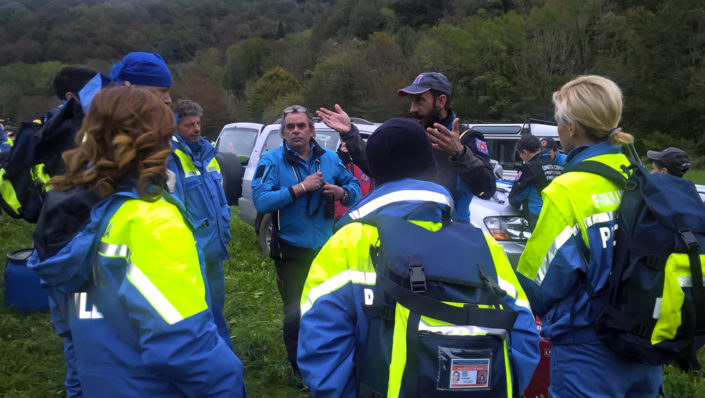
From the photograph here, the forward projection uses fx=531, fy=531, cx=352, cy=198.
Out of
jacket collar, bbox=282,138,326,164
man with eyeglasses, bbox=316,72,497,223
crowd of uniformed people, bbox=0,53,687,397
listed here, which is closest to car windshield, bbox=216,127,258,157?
jacket collar, bbox=282,138,326,164

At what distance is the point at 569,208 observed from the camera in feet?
7.55

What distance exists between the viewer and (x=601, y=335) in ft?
7.43

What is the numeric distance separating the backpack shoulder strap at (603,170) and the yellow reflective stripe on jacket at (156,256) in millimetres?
1712

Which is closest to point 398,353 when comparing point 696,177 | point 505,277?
point 505,277

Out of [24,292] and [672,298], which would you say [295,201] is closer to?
[672,298]

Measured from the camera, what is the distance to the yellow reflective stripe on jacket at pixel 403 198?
6.22ft

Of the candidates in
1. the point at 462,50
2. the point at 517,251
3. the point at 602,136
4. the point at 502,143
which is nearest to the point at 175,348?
the point at 602,136

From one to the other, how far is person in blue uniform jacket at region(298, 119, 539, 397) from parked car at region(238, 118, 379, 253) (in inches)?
217

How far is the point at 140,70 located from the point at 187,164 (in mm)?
635

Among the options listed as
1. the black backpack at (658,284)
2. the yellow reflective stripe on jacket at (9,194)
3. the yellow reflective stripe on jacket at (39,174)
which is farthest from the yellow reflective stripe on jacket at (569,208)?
the yellow reflective stripe on jacket at (9,194)

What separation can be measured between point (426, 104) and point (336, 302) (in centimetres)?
199

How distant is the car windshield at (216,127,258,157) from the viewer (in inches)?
404

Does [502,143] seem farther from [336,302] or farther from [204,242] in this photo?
[336,302]

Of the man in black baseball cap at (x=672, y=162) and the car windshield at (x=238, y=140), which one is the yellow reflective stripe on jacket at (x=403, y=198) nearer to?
the man in black baseball cap at (x=672, y=162)
